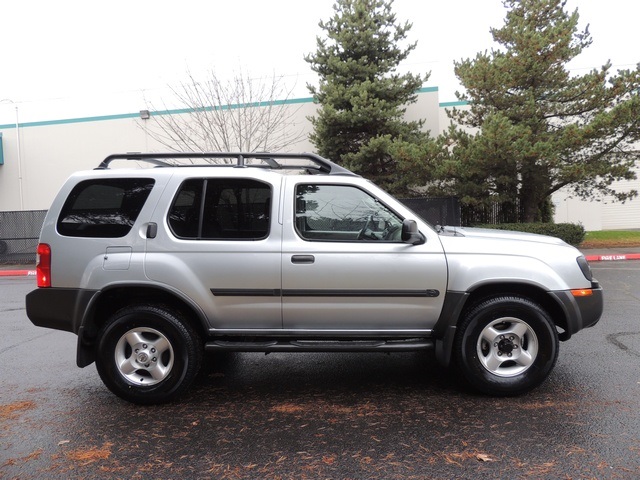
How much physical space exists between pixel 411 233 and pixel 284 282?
1.12 m

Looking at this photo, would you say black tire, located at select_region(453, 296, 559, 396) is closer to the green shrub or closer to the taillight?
the taillight

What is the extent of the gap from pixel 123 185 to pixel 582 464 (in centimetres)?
404

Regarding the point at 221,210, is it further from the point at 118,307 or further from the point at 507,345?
the point at 507,345

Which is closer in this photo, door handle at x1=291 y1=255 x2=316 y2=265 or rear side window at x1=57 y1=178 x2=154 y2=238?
door handle at x1=291 y1=255 x2=316 y2=265

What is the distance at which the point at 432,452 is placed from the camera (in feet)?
11.0

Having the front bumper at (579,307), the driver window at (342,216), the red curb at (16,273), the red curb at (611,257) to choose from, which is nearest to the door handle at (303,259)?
the driver window at (342,216)

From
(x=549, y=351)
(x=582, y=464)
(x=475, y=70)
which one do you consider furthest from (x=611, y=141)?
(x=582, y=464)

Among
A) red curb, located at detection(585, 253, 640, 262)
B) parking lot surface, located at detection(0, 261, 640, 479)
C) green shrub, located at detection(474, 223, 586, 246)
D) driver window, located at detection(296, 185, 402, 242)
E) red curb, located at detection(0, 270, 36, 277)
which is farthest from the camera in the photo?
green shrub, located at detection(474, 223, 586, 246)

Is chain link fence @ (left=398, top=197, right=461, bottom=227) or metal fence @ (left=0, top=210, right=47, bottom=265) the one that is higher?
chain link fence @ (left=398, top=197, right=461, bottom=227)

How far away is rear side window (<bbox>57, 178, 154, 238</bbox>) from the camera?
440 centimetres

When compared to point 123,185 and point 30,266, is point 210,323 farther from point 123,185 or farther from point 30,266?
point 30,266

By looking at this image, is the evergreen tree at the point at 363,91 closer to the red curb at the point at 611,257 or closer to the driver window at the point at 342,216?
the red curb at the point at 611,257

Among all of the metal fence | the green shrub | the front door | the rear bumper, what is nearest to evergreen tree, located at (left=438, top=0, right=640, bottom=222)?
the green shrub

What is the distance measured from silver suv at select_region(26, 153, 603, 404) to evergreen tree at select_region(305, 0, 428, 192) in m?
13.6
